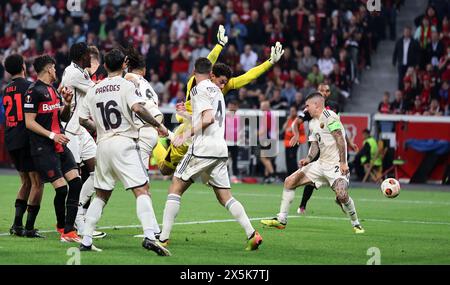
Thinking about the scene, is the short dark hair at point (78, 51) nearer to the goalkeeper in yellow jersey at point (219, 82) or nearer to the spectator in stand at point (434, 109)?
the goalkeeper in yellow jersey at point (219, 82)

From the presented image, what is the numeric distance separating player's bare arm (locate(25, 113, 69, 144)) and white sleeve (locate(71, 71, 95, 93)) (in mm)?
786

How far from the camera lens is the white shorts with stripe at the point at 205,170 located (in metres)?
12.7

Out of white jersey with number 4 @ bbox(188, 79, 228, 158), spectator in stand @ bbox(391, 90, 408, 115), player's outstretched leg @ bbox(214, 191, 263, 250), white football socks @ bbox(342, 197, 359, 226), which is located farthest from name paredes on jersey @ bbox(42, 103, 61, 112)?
spectator in stand @ bbox(391, 90, 408, 115)

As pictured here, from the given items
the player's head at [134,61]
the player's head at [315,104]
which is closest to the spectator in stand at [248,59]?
the player's head at [315,104]

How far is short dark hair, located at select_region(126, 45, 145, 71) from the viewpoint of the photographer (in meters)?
13.4

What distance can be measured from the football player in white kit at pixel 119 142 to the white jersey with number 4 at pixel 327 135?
496 centimetres

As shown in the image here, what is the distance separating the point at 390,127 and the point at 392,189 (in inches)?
465

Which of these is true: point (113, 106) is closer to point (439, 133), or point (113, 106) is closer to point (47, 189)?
point (47, 189)

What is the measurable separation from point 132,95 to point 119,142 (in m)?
0.59

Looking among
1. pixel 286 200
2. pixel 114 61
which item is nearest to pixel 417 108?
pixel 286 200

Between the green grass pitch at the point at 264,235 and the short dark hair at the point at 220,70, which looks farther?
the short dark hair at the point at 220,70

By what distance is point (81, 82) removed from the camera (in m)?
13.7

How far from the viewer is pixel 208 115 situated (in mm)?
12492

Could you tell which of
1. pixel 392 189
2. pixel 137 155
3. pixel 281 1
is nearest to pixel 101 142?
pixel 137 155
